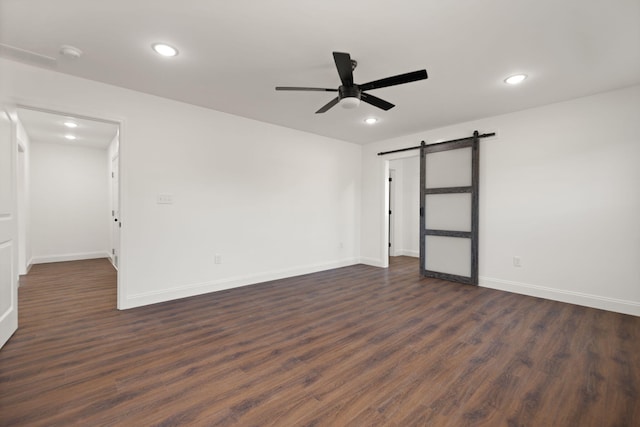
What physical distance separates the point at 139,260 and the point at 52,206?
451 centimetres

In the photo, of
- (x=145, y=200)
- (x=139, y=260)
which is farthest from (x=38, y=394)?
(x=145, y=200)

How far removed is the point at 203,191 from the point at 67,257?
4.74 meters

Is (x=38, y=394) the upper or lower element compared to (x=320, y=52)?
lower

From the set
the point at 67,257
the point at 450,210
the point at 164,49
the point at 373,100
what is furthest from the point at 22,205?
the point at 450,210

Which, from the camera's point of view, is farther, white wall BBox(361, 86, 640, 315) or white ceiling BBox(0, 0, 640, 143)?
white wall BBox(361, 86, 640, 315)

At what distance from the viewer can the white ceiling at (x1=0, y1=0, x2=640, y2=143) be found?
1934 mm

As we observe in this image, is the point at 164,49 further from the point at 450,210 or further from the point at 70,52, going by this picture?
the point at 450,210

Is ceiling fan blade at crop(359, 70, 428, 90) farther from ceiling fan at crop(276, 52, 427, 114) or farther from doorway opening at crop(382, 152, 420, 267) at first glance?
doorway opening at crop(382, 152, 420, 267)

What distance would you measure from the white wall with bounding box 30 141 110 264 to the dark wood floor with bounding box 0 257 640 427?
3.12m

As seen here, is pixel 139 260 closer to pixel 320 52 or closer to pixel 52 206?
pixel 320 52

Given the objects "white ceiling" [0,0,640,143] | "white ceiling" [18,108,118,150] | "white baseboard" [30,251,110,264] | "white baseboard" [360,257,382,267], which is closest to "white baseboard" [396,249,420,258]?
"white baseboard" [360,257,382,267]

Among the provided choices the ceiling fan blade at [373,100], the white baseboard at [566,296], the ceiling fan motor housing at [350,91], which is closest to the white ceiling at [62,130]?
the ceiling fan motor housing at [350,91]

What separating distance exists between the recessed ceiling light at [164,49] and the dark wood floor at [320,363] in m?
2.59

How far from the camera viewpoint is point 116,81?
9.90 feet
